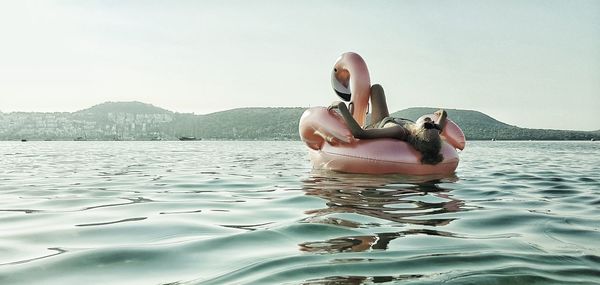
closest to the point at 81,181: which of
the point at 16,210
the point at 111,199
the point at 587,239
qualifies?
the point at 111,199

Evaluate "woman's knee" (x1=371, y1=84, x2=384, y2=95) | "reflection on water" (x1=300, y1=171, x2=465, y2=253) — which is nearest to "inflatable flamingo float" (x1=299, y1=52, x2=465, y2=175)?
"woman's knee" (x1=371, y1=84, x2=384, y2=95)

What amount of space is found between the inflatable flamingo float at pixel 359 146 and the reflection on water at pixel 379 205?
287 millimetres

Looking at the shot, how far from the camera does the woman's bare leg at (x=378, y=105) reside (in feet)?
38.7

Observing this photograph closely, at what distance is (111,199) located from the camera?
680cm

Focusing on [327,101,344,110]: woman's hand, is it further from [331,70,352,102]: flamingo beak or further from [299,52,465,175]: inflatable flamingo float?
[331,70,352,102]: flamingo beak

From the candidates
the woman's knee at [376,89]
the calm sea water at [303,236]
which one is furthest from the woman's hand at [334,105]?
the calm sea water at [303,236]

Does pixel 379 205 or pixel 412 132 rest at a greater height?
pixel 412 132

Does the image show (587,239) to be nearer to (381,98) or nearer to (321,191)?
(321,191)

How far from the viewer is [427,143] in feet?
31.9

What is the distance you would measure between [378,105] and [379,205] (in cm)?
632

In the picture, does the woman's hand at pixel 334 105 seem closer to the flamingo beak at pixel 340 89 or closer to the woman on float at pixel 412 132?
the woman on float at pixel 412 132

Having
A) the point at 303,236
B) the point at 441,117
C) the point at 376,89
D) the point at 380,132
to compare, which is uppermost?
the point at 376,89

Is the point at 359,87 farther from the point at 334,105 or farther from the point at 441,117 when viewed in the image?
the point at 441,117

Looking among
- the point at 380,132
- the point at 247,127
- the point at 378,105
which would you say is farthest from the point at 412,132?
the point at 247,127
